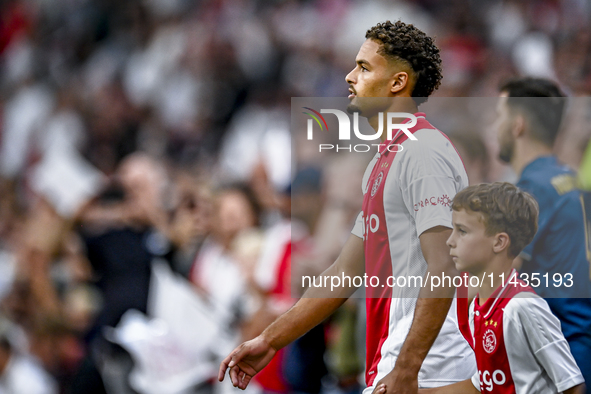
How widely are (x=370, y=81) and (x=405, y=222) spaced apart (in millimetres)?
414

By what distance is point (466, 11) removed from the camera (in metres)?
8.23

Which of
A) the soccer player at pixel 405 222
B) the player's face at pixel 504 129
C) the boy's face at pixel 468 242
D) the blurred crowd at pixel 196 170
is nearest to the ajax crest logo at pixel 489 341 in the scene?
the soccer player at pixel 405 222

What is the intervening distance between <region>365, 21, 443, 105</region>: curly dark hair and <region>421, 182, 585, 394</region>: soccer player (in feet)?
1.07

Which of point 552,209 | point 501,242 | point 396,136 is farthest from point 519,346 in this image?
point 396,136

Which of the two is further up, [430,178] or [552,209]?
[430,178]

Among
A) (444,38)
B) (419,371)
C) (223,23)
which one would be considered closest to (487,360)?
(419,371)

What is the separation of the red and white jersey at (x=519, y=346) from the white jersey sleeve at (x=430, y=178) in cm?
40

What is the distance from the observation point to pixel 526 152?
2.54 meters

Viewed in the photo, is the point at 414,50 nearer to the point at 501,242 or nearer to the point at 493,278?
the point at 501,242

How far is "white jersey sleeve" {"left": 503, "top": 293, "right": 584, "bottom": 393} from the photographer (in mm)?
2184

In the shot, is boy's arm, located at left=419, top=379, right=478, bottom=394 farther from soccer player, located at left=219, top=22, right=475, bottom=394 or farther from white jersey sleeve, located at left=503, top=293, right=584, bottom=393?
white jersey sleeve, located at left=503, top=293, right=584, bottom=393

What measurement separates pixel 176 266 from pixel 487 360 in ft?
12.2

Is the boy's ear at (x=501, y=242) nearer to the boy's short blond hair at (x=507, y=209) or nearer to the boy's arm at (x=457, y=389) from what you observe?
the boy's short blond hair at (x=507, y=209)

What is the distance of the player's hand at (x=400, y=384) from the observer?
1947 mm
